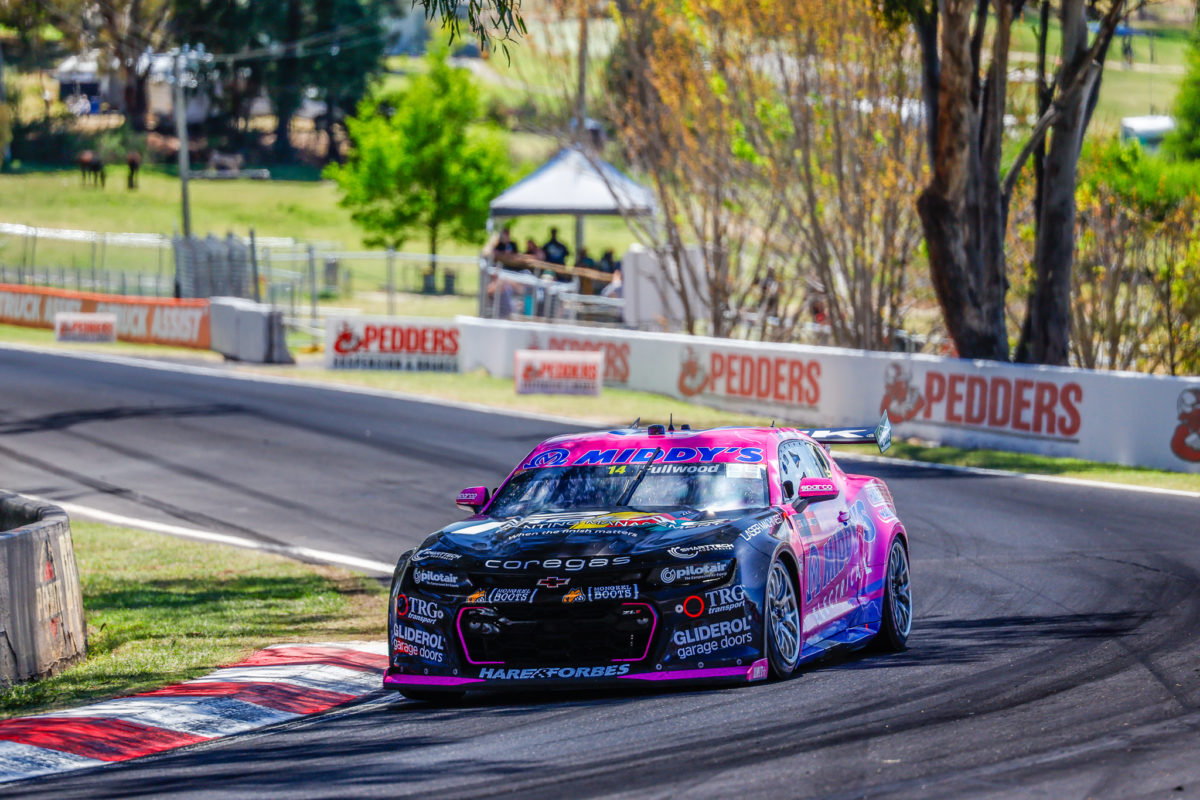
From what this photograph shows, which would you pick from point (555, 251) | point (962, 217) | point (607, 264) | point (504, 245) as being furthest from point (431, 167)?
point (962, 217)

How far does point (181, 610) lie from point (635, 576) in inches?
197

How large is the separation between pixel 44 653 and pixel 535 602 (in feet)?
9.93

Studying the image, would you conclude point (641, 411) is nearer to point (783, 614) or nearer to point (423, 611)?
point (783, 614)

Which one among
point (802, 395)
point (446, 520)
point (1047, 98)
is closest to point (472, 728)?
point (446, 520)

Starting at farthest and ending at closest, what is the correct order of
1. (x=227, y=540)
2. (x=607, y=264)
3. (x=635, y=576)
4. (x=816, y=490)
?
(x=607, y=264) < (x=227, y=540) < (x=816, y=490) < (x=635, y=576)

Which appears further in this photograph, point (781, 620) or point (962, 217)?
point (962, 217)

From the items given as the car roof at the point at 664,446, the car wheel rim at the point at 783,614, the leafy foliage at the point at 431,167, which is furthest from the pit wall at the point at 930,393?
the leafy foliage at the point at 431,167

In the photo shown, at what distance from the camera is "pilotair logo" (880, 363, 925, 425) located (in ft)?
70.1

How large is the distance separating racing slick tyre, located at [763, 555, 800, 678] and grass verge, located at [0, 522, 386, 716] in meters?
3.45

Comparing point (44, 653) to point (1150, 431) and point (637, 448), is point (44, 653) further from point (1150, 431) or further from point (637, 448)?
point (1150, 431)

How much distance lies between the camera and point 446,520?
48.0 ft

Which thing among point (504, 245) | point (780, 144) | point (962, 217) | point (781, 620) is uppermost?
point (780, 144)

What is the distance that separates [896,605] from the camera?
9250 mm

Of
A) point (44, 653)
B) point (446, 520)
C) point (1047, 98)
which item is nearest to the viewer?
point (44, 653)
